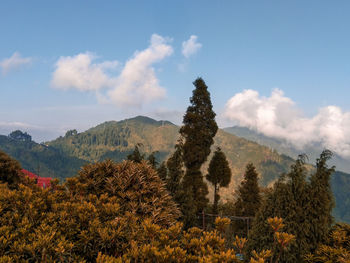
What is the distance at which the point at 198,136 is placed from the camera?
72.6 ft

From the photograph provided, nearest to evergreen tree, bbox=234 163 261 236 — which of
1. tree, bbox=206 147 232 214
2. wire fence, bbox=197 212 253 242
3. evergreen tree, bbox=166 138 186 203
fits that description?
wire fence, bbox=197 212 253 242

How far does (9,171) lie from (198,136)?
15.4 metres

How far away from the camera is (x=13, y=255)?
251cm

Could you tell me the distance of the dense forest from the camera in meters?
2.66

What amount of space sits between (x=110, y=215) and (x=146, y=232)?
1.29m

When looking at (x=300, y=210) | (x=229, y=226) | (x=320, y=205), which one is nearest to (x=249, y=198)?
(x=229, y=226)

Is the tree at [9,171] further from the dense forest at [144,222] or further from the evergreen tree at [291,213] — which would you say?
the evergreen tree at [291,213]

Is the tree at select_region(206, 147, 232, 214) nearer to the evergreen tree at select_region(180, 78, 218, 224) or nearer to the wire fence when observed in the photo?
the evergreen tree at select_region(180, 78, 218, 224)

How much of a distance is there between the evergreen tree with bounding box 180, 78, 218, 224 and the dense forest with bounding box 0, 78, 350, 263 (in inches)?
356

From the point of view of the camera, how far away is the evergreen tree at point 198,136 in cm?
2186

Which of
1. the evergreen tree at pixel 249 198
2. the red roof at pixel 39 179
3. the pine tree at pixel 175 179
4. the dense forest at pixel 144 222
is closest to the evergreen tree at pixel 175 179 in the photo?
the pine tree at pixel 175 179

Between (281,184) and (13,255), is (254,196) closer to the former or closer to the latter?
(281,184)

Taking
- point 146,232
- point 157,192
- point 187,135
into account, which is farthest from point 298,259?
point 187,135

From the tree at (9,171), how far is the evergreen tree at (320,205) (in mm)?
12435
